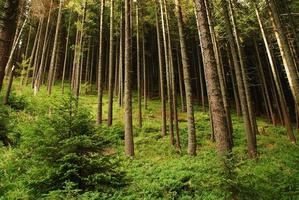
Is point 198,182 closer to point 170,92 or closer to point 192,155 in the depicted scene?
point 192,155

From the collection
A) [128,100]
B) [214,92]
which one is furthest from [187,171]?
[128,100]

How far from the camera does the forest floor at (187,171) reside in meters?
6.85

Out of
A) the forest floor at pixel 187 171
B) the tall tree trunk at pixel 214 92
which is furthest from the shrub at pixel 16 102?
the tall tree trunk at pixel 214 92

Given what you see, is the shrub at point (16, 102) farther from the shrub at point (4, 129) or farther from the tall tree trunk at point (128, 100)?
the tall tree trunk at point (128, 100)

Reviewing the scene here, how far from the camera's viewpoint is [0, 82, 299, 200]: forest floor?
22.5 ft

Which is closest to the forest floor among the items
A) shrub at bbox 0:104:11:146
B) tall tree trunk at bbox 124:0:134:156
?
shrub at bbox 0:104:11:146

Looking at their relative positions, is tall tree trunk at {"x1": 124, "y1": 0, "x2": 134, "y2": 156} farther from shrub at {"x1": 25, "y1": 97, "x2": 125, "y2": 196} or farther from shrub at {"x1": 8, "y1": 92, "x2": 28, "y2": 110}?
shrub at {"x1": 8, "y1": 92, "x2": 28, "y2": 110}

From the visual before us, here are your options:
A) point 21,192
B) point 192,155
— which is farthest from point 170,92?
point 21,192

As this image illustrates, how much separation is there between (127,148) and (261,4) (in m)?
12.5

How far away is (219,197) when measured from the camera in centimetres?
670

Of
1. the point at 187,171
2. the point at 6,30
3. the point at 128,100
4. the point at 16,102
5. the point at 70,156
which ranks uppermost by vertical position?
the point at 16,102

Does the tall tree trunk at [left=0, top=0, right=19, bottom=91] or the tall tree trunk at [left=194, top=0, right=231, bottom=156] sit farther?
the tall tree trunk at [left=194, top=0, right=231, bottom=156]

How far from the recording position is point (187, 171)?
9.34 m

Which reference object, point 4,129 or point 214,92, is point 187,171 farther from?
point 4,129
